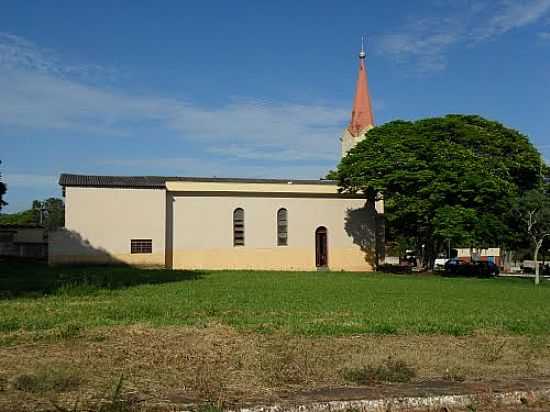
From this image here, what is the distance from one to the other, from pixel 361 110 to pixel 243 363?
1768 inches

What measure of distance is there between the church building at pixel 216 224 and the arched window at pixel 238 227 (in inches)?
2.5

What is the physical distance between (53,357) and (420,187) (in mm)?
28048

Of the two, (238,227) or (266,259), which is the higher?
(238,227)

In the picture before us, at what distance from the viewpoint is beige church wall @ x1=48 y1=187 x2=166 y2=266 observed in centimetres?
3444

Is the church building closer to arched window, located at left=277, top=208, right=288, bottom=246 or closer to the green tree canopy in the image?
arched window, located at left=277, top=208, right=288, bottom=246

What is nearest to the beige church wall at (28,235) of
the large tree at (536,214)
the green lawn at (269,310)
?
the green lawn at (269,310)

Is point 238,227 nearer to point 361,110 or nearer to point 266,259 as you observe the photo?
point 266,259

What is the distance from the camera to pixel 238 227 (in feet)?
128

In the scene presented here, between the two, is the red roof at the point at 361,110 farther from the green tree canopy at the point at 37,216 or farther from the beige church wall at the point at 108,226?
the green tree canopy at the point at 37,216

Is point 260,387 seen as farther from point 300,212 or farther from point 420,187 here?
point 300,212

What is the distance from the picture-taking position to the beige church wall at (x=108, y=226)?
113ft

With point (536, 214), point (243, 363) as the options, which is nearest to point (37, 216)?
point (536, 214)

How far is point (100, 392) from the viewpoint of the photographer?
19.1ft

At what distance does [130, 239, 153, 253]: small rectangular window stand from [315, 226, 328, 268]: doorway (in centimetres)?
1106
